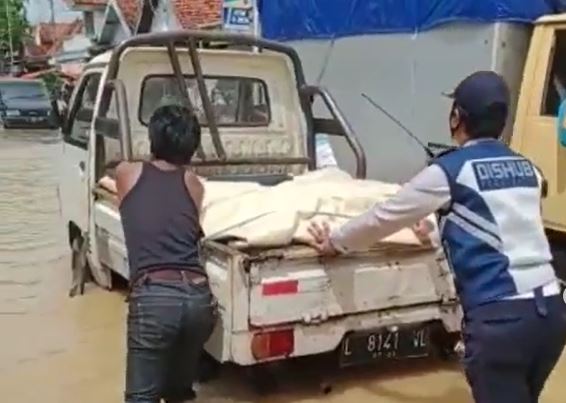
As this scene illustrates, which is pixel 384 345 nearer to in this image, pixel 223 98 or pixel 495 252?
pixel 495 252

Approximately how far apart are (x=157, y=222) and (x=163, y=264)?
0.19 metres

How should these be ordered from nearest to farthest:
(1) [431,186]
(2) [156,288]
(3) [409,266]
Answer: (1) [431,186] < (2) [156,288] < (3) [409,266]

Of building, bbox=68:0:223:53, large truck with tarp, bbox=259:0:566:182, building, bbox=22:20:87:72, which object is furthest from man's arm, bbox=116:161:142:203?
building, bbox=22:20:87:72

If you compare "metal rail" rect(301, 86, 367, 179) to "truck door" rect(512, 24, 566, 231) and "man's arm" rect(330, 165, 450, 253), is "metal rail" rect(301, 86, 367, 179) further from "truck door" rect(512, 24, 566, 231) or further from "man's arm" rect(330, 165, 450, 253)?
"man's arm" rect(330, 165, 450, 253)

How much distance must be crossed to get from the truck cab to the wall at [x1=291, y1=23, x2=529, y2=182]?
1.25 m

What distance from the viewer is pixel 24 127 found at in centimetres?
3022

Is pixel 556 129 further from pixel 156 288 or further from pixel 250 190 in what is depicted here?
pixel 156 288

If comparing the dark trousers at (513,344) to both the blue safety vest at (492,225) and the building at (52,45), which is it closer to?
the blue safety vest at (492,225)

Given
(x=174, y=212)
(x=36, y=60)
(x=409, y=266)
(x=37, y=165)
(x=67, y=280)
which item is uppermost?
(x=174, y=212)

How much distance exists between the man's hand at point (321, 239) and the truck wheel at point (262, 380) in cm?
92

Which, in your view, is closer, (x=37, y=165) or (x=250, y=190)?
(x=250, y=190)

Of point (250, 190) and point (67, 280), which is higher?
point (250, 190)

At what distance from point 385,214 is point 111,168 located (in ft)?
11.6

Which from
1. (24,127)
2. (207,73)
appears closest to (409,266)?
(207,73)
